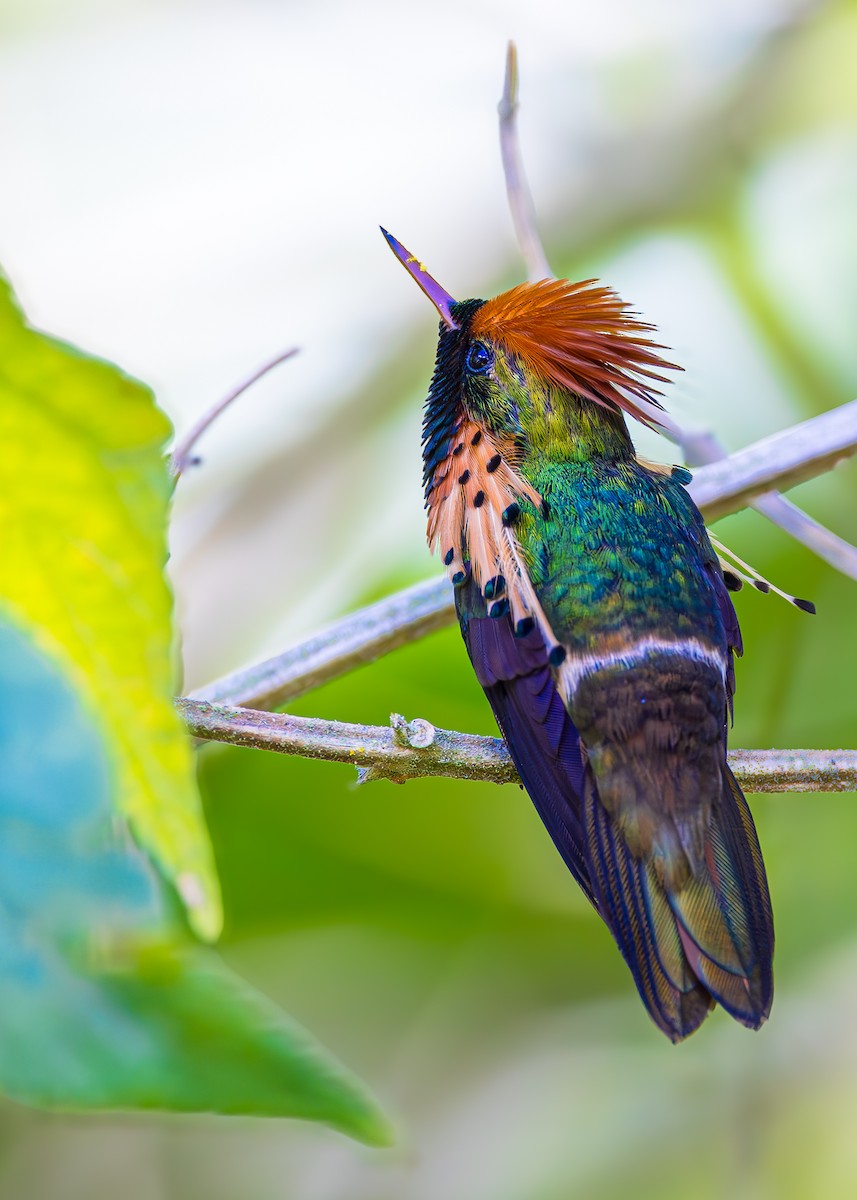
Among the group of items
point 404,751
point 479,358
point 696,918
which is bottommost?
point 696,918

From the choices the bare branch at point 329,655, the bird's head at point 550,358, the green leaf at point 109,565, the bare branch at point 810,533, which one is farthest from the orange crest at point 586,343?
the green leaf at point 109,565

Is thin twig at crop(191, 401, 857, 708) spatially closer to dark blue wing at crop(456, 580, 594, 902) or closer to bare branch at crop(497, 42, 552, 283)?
dark blue wing at crop(456, 580, 594, 902)

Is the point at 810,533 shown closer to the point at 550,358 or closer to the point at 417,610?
the point at 550,358

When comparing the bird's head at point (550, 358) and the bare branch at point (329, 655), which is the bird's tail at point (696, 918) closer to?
the bare branch at point (329, 655)

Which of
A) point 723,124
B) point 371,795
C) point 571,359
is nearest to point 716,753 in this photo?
point 571,359

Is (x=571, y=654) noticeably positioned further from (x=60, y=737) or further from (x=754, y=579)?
(x=60, y=737)

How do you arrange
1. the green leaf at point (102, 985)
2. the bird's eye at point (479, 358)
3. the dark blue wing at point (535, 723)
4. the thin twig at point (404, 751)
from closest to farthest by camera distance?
1. the green leaf at point (102, 985)
2. the thin twig at point (404, 751)
3. the dark blue wing at point (535, 723)
4. the bird's eye at point (479, 358)

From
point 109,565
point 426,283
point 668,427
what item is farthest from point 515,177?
point 109,565

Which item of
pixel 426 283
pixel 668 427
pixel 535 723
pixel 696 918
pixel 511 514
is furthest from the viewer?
pixel 426 283
